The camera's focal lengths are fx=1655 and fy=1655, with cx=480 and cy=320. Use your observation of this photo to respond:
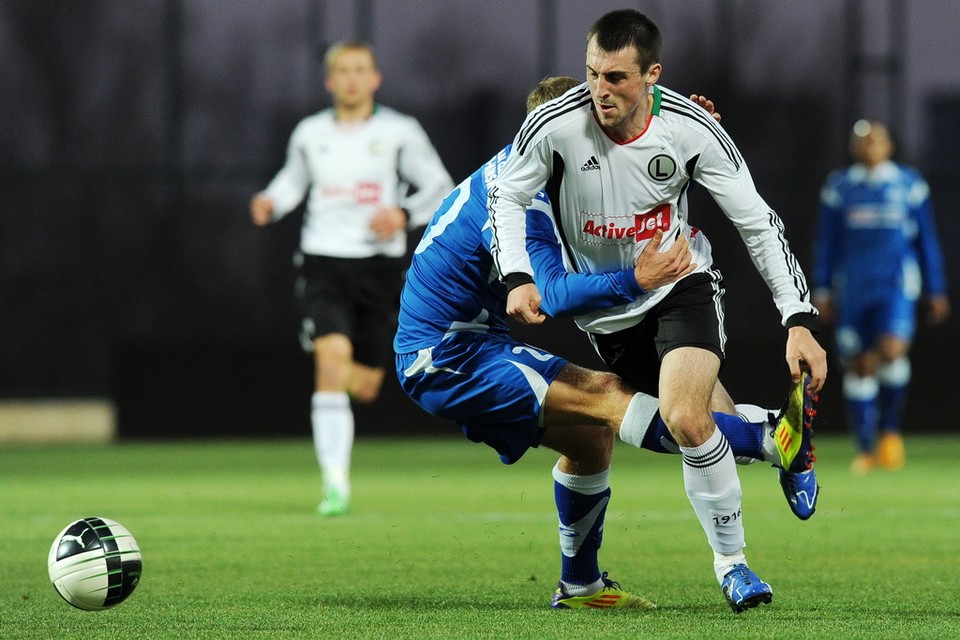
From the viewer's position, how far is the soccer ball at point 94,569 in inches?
189

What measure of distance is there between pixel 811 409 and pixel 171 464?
8377mm

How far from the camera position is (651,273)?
4.82 m

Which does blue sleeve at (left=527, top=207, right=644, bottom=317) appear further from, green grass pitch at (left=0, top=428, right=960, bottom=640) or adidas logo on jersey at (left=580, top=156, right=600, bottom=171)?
green grass pitch at (left=0, top=428, right=960, bottom=640)

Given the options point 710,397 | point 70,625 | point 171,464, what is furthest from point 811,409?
point 171,464

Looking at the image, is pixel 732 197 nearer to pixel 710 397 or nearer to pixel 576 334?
pixel 710 397

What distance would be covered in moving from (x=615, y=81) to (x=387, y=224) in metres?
4.04

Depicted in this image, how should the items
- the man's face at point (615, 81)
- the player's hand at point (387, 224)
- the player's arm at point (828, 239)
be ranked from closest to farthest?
the man's face at point (615, 81) < the player's hand at point (387, 224) < the player's arm at point (828, 239)

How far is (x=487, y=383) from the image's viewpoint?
512 centimetres

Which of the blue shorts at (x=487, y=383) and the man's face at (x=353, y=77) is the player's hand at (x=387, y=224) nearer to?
the man's face at (x=353, y=77)

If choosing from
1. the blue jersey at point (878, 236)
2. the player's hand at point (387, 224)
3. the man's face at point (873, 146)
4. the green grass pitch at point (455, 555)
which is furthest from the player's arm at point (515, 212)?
the blue jersey at point (878, 236)

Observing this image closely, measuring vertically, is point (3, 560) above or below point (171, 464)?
above

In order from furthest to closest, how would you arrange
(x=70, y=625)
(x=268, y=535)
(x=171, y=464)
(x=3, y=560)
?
1. (x=171, y=464)
2. (x=268, y=535)
3. (x=3, y=560)
4. (x=70, y=625)

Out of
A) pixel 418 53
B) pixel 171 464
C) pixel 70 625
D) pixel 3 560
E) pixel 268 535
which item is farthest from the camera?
pixel 418 53

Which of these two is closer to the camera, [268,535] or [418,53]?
[268,535]
